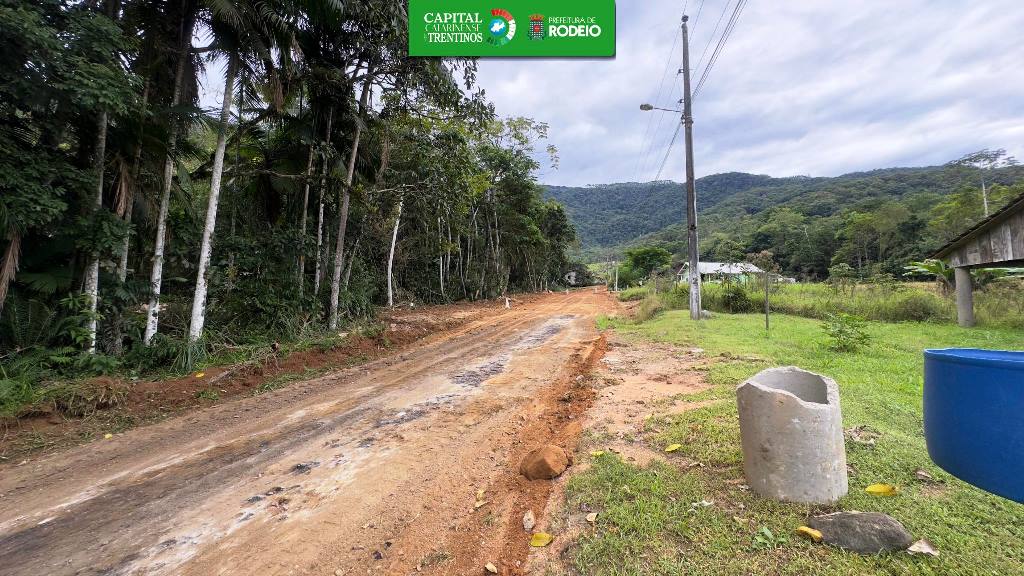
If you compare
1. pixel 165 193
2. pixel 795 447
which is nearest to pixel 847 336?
pixel 795 447

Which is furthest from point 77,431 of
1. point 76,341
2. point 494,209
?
point 494,209

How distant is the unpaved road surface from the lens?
8.15 ft

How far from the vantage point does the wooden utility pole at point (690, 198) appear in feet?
40.9

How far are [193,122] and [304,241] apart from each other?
304cm

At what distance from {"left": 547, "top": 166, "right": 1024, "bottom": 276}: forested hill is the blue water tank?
18678 millimetres

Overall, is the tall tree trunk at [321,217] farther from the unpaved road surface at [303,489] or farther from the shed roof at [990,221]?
the shed roof at [990,221]

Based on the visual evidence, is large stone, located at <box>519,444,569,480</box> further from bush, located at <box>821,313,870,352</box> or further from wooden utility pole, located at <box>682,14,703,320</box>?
wooden utility pole, located at <box>682,14,703,320</box>

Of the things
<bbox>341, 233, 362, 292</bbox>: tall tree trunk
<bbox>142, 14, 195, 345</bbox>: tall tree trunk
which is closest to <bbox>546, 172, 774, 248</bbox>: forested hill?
<bbox>341, 233, 362, 292</bbox>: tall tree trunk

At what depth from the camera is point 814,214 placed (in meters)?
67.4

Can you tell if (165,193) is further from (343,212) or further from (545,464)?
(545,464)

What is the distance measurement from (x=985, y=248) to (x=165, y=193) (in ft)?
58.2

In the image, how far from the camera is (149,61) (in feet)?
23.0

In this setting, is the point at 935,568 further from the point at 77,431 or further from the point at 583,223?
the point at 583,223

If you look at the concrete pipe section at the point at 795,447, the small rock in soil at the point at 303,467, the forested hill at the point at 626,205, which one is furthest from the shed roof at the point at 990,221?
the forested hill at the point at 626,205
